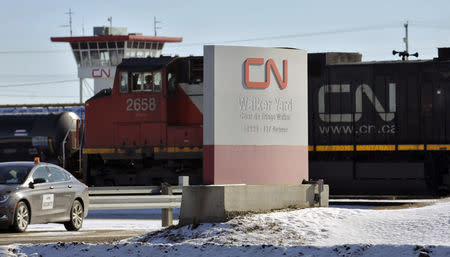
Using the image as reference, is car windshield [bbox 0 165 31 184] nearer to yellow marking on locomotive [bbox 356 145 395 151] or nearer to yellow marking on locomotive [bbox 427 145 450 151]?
yellow marking on locomotive [bbox 356 145 395 151]

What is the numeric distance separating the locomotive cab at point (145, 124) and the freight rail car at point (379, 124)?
4003 millimetres

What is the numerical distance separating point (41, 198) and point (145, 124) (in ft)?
36.6

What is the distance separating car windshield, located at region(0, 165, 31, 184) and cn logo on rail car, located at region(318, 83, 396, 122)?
13.2m

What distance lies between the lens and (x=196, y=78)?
87.0ft

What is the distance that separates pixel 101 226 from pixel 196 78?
9.04 m

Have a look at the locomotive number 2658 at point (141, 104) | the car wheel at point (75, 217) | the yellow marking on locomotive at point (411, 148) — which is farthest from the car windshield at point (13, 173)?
the yellow marking on locomotive at point (411, 148)

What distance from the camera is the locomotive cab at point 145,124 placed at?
26.6 m

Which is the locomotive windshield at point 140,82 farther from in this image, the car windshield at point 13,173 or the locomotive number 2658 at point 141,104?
the car windshield at point 13,173

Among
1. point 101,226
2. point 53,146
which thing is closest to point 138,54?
point 53,146

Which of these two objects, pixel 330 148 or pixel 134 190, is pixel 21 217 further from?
pixel 330 148

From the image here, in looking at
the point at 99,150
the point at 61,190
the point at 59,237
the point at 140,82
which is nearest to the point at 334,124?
the point at 140,82

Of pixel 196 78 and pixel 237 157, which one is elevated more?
pixel 196 78

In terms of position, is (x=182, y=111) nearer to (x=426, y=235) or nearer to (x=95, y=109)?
(x=95, y=109)

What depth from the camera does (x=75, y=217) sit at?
55.8ft
